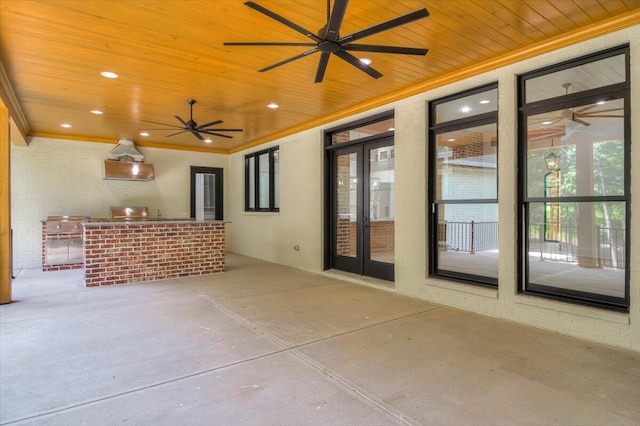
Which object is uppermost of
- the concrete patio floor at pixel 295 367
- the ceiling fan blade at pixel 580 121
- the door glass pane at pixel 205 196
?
the ceiling fan blade at pixel 580 121

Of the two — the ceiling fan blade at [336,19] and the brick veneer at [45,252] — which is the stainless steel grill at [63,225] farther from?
the ceiling fan blade at [336,19]

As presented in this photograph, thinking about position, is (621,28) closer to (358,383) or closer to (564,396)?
(564,396)

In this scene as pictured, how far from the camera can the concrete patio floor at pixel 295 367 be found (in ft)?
7.03

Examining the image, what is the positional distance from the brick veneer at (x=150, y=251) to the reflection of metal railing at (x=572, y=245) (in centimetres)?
506

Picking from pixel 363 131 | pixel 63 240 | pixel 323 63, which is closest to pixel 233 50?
pixel 323 63

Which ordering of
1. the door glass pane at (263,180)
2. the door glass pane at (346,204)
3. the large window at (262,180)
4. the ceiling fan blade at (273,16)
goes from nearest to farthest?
the ceiling fan blade at (273,16), the door glass pane at (346,204), the large window at (262,180), the door glass pane at (263,180)

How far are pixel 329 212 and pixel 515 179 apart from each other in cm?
331

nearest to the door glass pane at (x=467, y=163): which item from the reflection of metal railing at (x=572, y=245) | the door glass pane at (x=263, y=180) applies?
the reflection of metal railing at (x=572, y=245)

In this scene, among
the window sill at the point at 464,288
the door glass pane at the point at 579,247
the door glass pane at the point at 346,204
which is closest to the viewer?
the door glass pane at the point at 579,247

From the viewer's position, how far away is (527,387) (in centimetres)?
243

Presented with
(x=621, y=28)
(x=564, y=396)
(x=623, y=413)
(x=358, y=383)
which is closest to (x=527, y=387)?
(x=564, y=396)

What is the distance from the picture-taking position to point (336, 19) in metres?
2.39

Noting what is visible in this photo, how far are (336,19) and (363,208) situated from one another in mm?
3713

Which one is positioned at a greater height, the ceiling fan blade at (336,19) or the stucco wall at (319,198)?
the ceiling fan blade at (336,19)
